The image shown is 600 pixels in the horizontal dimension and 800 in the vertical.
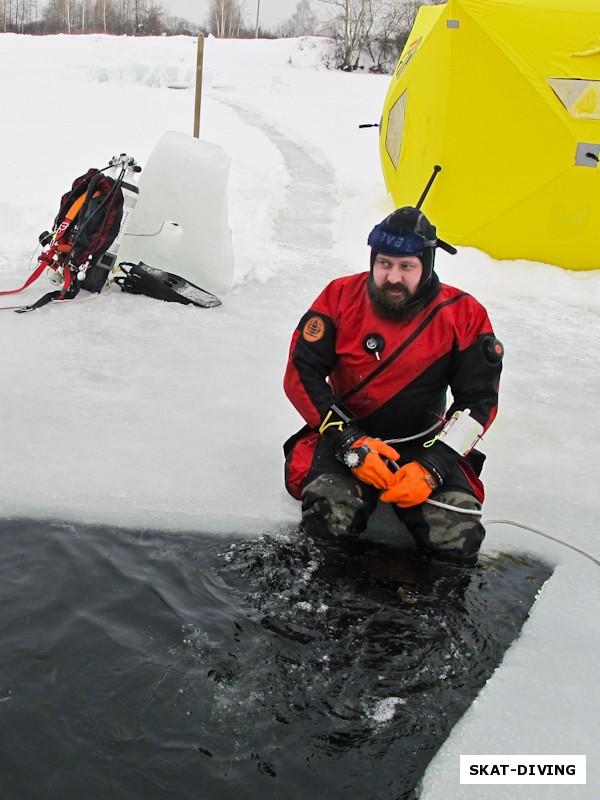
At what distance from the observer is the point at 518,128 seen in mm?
6363

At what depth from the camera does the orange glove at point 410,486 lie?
2.77m

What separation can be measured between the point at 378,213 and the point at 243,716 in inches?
258

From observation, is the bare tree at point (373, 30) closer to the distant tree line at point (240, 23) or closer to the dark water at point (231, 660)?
the distant tree line at point (240, 23)

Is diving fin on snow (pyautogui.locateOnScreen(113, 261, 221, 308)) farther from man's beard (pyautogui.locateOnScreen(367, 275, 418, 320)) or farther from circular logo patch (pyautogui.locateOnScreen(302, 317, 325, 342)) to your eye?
man's beard (pyautogui.locateOnScreen(367, 275, 418, 320))

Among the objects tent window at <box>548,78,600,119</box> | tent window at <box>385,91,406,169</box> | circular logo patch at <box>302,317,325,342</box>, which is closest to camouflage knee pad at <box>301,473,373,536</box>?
circular logo patch at <box>302,317,325,342</box>

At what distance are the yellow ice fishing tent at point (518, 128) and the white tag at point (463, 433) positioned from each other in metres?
4.07

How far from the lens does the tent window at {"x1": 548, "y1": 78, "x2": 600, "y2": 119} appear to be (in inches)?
245

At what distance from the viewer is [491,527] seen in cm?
309

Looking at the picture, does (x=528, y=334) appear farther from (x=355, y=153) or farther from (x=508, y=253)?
(x=355, y=153)


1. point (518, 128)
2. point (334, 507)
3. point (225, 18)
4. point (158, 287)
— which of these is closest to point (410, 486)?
point (334, 507)

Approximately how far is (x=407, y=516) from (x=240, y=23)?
220 feet

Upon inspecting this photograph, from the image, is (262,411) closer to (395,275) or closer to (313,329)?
(313,329)

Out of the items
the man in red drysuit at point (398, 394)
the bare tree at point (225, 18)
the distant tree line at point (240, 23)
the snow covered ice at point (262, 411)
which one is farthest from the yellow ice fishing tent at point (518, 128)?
the bare tree at point (225, 18)

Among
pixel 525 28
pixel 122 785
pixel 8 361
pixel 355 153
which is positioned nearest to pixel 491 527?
pixel 122 785
